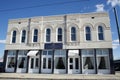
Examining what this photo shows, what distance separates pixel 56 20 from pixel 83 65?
8009 mm

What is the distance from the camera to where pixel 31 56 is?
22.7m

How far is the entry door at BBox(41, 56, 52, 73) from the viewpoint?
71.2ft

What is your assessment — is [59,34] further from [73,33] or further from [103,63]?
[103,63]

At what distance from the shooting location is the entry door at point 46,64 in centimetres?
2170

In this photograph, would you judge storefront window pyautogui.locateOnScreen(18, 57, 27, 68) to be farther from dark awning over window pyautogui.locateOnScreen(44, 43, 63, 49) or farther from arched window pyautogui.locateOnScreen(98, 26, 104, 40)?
arched window pyautogui.locateOnScreen(98, 26, 104, 40)

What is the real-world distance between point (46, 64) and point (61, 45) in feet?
11.9

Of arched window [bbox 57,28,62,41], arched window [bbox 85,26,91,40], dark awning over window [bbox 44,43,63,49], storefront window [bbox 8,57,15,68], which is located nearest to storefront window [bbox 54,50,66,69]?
dark awning over window [bbox 44,43,63,49]

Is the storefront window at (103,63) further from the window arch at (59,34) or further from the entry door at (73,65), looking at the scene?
the window arch at (59,34)

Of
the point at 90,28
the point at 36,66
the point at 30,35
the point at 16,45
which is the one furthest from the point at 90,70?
the point at 16,45

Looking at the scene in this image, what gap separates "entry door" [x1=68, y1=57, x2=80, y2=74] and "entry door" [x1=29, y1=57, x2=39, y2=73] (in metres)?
4.97

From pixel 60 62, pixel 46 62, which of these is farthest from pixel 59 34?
pixel 46 62

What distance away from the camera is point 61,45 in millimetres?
21812

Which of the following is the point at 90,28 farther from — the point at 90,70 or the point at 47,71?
the point at 47,71

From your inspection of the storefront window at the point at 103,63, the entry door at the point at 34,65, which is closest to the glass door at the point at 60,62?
the entry door at the point at 34,65
